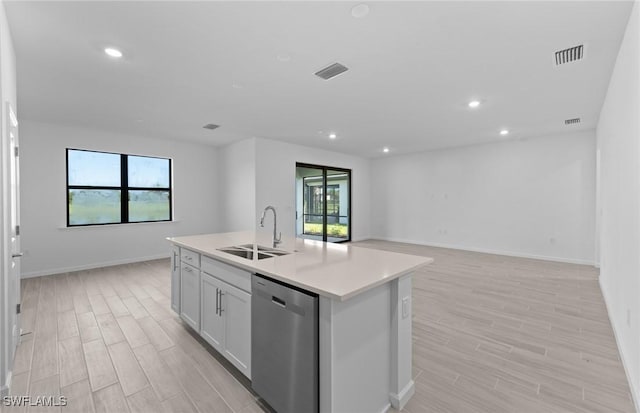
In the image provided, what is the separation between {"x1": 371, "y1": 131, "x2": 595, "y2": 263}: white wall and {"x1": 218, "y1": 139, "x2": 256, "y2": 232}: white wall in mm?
4238

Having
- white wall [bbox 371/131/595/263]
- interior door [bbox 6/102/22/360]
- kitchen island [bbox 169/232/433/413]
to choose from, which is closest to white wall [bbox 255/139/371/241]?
white wall [bbox 371/131/595/263]

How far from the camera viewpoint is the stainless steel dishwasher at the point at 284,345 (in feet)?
4.63

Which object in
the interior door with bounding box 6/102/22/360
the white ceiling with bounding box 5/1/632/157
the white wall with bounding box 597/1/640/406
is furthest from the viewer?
the interior door with bounding box 6/102/22/360

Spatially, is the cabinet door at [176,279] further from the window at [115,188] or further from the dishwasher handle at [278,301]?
the window at [115,188]

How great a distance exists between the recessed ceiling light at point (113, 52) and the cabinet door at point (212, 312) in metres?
2.07

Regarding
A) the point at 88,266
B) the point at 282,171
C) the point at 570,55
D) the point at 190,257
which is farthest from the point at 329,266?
the point at 88,266

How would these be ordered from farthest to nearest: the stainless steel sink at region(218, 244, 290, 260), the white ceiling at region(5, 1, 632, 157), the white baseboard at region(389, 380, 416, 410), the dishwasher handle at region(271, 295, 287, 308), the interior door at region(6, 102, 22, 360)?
the stainless steel sink at region(218, 244, 290, 260) < the interior door at region(6, 102, 22, 360) < the white ceiling at region(5, 1, 632, 157) < the white baseboard at region(389, 380, 416, 410) < the dishwasher handle at region(271, 295, 287, 308)

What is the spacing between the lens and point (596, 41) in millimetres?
2307

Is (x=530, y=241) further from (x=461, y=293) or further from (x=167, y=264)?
(x=167, y=264)

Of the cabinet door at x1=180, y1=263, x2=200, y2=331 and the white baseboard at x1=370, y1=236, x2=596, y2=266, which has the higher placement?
the cabinet door at x1=180, y1=263, x2=200, y2=331

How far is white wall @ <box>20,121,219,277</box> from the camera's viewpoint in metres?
4.58

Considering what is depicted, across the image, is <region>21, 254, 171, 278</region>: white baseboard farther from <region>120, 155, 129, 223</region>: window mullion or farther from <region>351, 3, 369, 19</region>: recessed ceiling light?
<region>351, 3, 369, 19</region>: recessed ceiling light

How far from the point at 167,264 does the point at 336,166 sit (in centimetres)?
463

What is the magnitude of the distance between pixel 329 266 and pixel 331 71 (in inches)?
79.6
